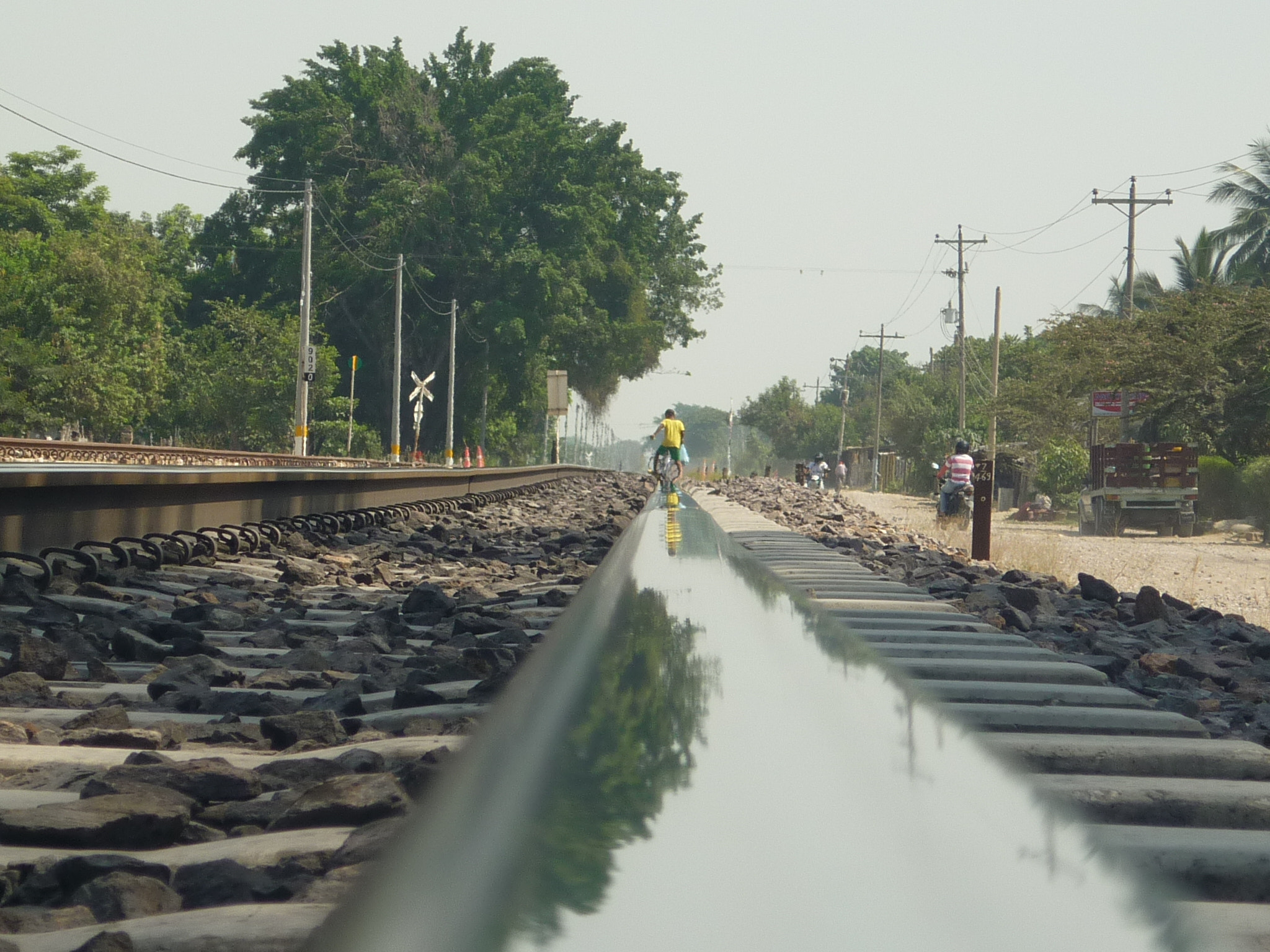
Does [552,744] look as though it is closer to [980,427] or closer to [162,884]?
[162,884]

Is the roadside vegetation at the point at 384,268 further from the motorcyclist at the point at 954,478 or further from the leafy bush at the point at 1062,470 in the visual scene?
the motorcyclist at the point at 954,478

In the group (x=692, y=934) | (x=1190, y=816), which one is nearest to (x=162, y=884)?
(x=692, y=934)

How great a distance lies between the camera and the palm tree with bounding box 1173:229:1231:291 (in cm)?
5875

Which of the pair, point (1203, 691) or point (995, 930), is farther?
point (1203, 691)

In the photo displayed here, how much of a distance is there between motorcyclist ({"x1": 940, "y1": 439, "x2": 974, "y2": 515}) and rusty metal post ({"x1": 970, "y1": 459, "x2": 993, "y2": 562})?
24.6ft

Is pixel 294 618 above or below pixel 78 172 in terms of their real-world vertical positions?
below

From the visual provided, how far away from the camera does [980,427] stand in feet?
198

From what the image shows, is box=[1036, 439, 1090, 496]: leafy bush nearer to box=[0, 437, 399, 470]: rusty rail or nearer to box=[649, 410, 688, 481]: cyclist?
box=[649, 410, 688, 481]: cyclist

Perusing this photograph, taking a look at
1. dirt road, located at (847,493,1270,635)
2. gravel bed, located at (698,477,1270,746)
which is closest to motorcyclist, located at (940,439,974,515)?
dirt road, located at (847,493,1270,635)

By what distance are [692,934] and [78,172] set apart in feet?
276

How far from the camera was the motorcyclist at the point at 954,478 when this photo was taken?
Answer: 20.9 meters

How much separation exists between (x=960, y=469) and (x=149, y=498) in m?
15.9

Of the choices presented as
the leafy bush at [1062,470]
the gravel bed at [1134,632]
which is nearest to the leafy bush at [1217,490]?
the leafy bush at [1062,470]

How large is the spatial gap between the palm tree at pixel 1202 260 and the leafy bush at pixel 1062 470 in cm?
2536
